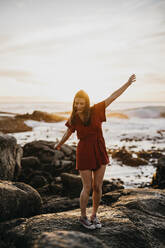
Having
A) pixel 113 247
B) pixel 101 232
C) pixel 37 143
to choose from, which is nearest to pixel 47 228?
pixel 101 232

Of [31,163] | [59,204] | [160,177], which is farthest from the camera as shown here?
[31,163]

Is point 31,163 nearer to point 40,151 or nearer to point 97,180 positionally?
point 40,151

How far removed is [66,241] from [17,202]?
2.51 m

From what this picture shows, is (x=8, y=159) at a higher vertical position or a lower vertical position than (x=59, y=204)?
higher

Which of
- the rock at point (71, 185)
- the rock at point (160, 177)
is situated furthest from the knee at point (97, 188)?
the rock at point (160, 177)

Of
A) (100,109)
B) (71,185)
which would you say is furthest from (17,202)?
(71,185)

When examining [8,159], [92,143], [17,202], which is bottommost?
[17,202]

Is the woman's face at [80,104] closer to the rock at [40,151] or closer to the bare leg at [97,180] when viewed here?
the bare leg at [97,180]

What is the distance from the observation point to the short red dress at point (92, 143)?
140 inches

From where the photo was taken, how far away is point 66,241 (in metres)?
2.18

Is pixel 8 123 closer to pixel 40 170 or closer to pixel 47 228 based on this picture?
pixel 40 170

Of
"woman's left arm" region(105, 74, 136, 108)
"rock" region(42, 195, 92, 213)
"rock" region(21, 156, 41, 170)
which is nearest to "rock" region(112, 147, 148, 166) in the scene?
"rock" region(21, 156, 41, 170)

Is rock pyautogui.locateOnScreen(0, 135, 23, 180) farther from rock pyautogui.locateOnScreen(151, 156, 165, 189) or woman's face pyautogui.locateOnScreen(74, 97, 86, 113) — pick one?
rock pyautogui.locateOnScreen(151, 156, 165, 189)

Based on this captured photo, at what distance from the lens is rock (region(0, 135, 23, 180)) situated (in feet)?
19.9
